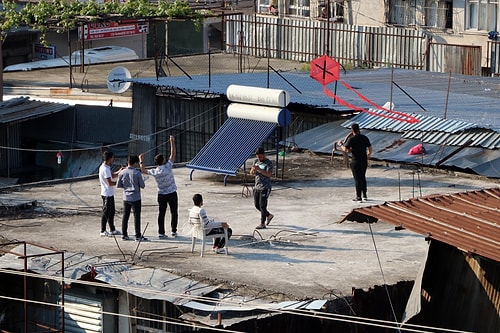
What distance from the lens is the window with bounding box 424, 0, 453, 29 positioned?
4300cm

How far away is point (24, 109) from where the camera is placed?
36.6 m

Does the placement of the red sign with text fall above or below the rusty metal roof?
above

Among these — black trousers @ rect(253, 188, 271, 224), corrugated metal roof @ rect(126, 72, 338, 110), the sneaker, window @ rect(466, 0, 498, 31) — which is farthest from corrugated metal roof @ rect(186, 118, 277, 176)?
window @ rect(466, 0, 498, 31)

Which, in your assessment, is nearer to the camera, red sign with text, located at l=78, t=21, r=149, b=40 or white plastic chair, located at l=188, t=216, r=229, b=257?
white plastic chair, located at l=188, t=216, r=229, b=257

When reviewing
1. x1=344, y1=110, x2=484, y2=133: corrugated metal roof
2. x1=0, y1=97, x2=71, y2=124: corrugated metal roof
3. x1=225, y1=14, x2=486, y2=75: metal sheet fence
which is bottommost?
x1=0, y1=97, x2=71, y2=124: corrugated metal roof

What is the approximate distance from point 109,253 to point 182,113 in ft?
46.3

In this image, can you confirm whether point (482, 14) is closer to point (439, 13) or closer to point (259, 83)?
point (439, 13)

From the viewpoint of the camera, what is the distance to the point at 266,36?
44156 millimetres

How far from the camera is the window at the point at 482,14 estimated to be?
135 feet

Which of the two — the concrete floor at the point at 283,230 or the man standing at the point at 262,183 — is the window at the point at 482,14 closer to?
the concrete floor at the point at 283,230

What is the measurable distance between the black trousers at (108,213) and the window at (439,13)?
24176 millimetres

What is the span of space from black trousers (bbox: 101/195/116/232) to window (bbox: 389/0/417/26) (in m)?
24.7

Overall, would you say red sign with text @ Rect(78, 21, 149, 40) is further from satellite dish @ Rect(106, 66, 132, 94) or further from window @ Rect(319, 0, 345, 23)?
satellite dish @ Rect(106, 66, 132, 94)

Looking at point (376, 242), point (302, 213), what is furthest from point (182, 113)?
point (376, 242)
